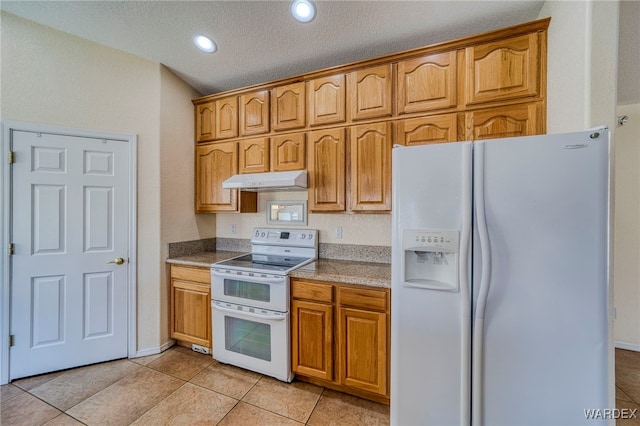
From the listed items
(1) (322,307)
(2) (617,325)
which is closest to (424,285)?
(1) (322,307)

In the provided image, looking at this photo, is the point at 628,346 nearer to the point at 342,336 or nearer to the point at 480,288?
the point at 480,288

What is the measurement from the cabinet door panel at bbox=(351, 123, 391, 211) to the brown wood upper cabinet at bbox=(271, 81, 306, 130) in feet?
1.87

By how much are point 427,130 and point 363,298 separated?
1391mm

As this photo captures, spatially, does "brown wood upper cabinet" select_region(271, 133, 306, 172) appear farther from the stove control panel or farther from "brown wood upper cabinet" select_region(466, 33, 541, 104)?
"brown wood upper cabinet" select_region(466, 33, 541, 104)

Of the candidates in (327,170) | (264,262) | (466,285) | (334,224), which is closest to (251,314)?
(264,262)

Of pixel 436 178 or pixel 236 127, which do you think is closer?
pixel 436 178

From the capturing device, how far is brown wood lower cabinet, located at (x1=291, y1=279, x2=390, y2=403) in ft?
5.91

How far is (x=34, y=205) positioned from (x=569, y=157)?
12.1 ft

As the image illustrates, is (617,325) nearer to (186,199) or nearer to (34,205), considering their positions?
(186,199)

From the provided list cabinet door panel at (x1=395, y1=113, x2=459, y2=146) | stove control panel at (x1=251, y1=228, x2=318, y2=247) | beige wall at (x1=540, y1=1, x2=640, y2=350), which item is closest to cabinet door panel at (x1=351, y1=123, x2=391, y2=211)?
cabinet door panel at (x1=395, y1=113, x2=459, y2=146)

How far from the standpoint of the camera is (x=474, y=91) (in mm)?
1889

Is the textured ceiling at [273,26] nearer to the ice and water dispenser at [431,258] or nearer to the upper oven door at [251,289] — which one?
the ice and water dispenser at [431,258]

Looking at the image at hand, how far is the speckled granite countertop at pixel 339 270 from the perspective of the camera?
1.86 m

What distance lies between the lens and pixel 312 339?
2.01m
